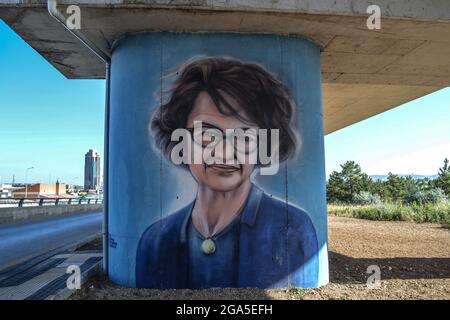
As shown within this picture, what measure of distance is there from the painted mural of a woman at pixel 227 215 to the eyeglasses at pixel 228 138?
0.06 metres

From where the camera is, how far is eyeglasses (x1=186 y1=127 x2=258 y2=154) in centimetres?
618

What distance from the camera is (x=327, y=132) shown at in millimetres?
19000

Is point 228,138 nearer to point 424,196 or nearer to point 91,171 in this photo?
point 424,196

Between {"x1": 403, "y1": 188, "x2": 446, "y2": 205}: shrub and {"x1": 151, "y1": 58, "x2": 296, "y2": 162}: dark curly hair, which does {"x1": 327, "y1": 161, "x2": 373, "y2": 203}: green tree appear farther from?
{"x1": 151, "y1": 58, "x2": 296, "y2": 162}: dark curly hair

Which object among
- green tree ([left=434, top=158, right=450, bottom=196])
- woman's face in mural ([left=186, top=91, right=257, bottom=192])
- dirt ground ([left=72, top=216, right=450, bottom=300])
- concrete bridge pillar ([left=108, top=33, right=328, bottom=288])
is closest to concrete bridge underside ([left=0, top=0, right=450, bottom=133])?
concrete bridge pillar ([left=108, top=33, right=328, bottom=288])

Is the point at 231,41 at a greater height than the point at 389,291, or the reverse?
the point at 231,41

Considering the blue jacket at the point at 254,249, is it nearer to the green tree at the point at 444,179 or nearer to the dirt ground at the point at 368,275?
the dirt ground at the point at 368,275

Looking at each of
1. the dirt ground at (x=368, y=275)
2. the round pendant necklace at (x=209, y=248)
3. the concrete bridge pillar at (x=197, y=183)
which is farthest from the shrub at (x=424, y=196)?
the round pendant necklace at (x=209, y=248)

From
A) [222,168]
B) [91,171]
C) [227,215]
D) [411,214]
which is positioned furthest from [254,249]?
[91,171]

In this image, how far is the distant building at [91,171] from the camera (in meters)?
103

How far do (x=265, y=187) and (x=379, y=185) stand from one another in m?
47.2
